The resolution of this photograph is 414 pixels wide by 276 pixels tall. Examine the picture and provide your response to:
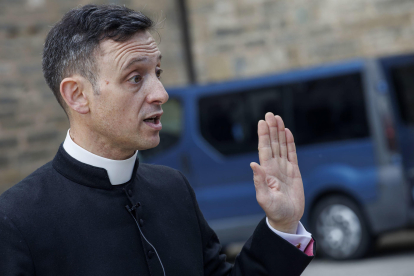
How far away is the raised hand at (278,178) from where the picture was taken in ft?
5.99

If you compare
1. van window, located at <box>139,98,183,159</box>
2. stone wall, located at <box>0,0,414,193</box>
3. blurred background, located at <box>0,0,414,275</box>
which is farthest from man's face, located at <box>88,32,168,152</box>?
stone wall, located at <box>0,0,414,193</box>

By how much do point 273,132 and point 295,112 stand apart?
196 inches

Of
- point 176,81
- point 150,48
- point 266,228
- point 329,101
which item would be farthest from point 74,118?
point 176,81

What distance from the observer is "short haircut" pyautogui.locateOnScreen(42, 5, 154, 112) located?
5.86 ft

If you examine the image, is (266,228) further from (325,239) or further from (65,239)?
(325,239)

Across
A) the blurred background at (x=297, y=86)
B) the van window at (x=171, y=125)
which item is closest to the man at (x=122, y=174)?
the blurred background at (x=297, y=86)

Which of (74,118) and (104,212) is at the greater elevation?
(74,118)

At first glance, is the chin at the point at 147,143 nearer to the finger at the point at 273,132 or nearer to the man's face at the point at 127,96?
the man's face at the point at 127,96

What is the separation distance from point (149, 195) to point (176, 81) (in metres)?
9.75

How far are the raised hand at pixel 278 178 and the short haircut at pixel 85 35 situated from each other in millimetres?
506

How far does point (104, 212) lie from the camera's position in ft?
5.80

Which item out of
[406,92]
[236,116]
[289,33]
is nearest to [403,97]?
[406,92]

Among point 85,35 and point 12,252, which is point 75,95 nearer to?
point 85,35

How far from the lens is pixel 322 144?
6691mm
